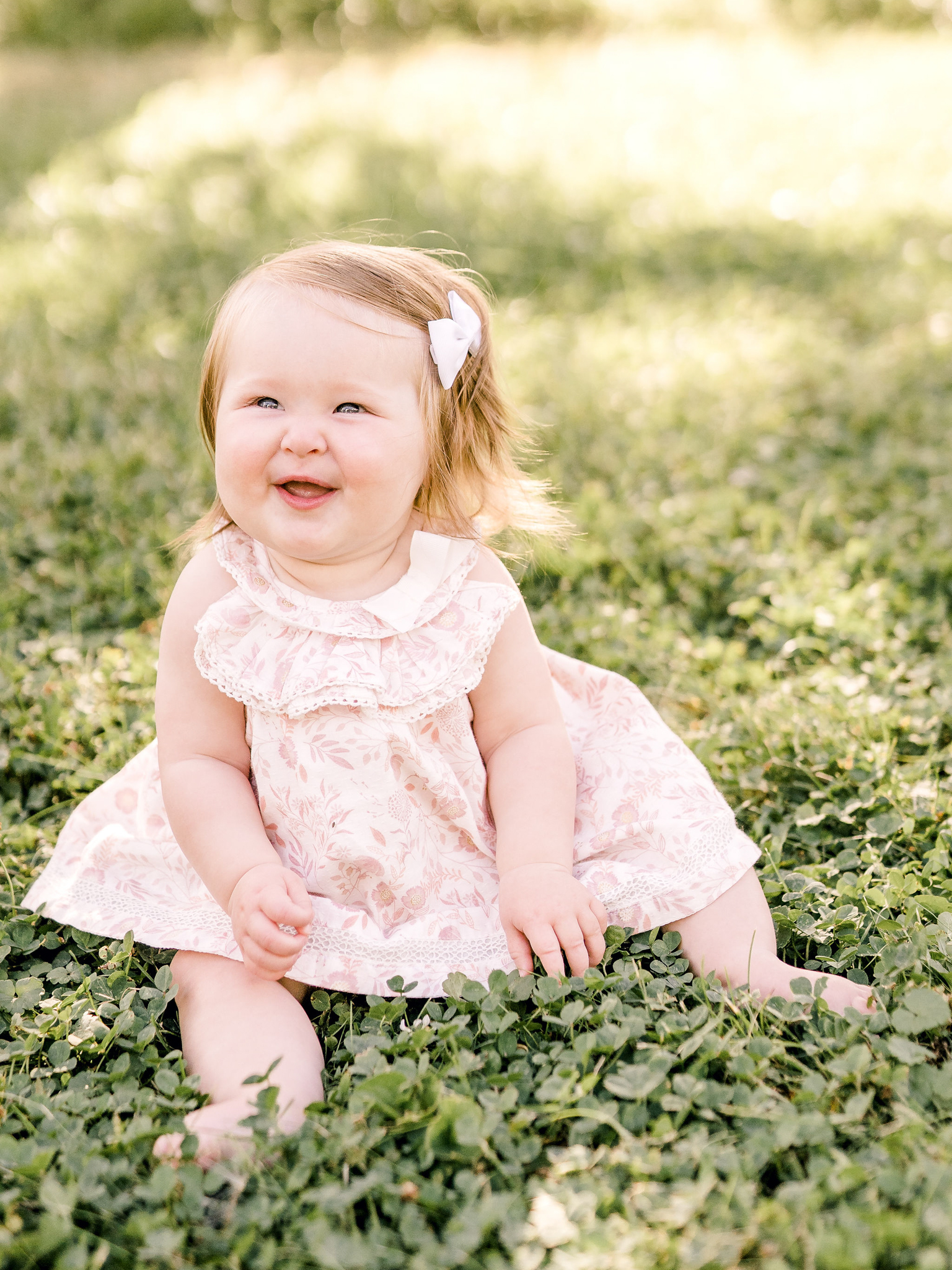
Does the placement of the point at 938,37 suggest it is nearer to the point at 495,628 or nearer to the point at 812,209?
the point at 812,209

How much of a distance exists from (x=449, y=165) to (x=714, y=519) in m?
4.72

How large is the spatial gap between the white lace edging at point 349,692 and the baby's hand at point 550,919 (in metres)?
0.32

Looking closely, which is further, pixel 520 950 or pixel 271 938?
pixel 520 950

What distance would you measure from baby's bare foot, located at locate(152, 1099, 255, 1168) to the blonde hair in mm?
1038

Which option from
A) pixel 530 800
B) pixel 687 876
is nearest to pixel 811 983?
pixel 687 876

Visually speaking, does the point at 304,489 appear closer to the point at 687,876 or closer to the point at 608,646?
the point at 687,876

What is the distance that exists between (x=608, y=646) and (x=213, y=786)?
1237mm

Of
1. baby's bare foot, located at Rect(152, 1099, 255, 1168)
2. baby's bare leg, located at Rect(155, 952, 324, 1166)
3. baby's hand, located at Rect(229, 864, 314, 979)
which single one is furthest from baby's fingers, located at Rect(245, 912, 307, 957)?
Result: baby's bare foot, located at Rect(152, 1099, 255, 1168)

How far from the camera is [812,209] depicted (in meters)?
6.49

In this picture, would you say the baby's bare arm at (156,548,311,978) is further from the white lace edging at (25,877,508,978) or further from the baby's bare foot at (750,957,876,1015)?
the baby's bare foot at (750,957,876,1015)

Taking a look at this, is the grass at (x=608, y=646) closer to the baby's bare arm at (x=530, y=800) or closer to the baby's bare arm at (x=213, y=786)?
the baby's bare arm at (x=530, y=800)

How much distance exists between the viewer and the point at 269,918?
183 cm

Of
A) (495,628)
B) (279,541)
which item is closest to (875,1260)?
(495,628)

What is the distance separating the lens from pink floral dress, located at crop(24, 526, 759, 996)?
2.00 m
